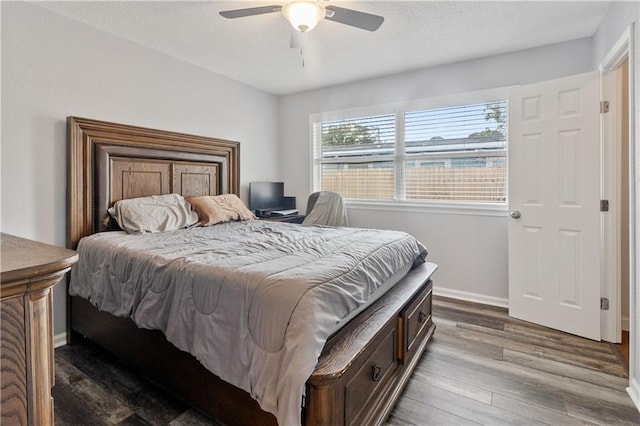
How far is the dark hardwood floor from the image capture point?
1738mm

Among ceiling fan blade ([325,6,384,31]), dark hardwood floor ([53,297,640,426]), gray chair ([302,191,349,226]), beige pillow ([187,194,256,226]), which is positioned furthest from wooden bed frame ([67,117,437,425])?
ceiling fan blade ([325,6,384,31])

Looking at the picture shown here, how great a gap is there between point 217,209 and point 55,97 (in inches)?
59.5

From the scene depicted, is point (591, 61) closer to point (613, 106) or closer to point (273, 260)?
point (613, 106)

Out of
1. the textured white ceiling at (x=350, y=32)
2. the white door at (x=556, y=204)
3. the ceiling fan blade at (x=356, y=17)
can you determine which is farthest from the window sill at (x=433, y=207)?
the ceiling fan blade at (x=356, y=17)

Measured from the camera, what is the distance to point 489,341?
8.45 feet

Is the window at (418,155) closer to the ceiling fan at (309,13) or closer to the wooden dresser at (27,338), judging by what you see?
the ceiling fan at (309,13)

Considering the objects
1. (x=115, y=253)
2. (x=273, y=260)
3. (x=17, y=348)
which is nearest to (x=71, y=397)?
(x=115, y=253)

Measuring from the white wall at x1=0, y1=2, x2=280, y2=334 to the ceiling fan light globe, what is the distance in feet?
5.90

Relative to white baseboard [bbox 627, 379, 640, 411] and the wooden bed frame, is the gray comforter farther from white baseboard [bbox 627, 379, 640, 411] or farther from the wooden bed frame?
white baseboard [bbox 627, 379, 640, 411]

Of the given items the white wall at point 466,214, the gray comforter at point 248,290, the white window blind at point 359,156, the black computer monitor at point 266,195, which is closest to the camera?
the gray comforter at point 248,290

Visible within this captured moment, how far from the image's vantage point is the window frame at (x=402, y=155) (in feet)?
11.1

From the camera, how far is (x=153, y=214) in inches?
→ 110

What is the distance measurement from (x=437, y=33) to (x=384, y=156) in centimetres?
150

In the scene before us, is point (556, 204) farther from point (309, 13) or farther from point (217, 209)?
point (217, 209)
